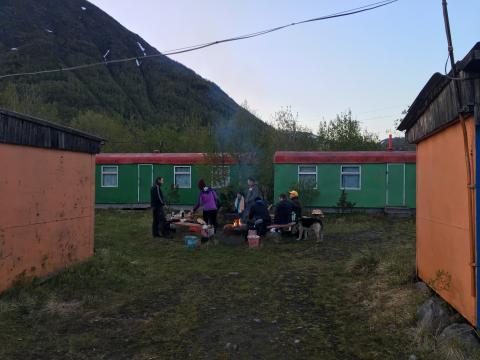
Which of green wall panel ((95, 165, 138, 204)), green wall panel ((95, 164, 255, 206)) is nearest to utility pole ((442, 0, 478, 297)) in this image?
green wall panel ((95, 164, 255, 206))

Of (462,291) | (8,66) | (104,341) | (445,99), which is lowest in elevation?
(104,341)

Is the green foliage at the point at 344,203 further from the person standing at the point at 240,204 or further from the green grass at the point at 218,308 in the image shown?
the green grass at the point at 218,308

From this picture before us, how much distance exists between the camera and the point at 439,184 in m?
5.81

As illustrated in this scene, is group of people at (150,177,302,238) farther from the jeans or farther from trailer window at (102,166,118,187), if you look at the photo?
trailer window at (102,166,118,187)

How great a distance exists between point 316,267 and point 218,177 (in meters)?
10.5

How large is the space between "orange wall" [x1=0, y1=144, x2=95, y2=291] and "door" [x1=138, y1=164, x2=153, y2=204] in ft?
38.2

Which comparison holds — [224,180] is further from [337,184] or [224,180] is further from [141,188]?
[337,184]

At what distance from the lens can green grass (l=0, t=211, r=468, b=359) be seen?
15.6 feet

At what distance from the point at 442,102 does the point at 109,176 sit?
17578 mm

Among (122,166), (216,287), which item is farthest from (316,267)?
(122,166)

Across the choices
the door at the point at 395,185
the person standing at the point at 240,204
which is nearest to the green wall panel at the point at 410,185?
the door at the point at 395,185

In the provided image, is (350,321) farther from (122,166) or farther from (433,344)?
(122,166)

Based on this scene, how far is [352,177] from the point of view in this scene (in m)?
18.2

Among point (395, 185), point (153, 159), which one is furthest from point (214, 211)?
point (153, 159)
